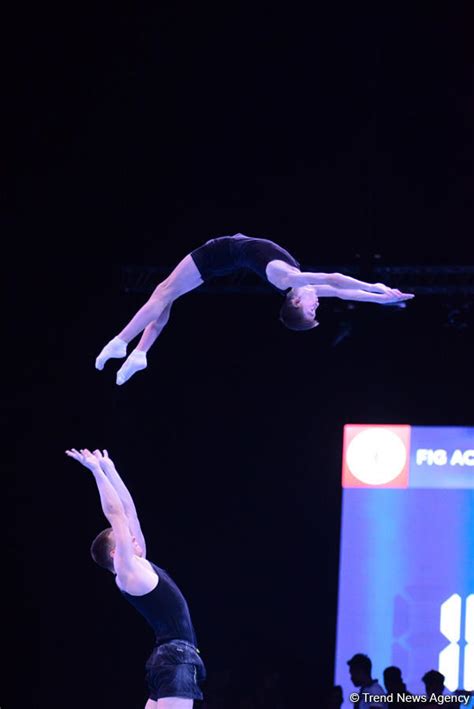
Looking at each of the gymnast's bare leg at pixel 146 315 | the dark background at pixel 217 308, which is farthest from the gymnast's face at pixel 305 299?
the dark background at pixel 217 308

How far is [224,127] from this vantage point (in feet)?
34.1

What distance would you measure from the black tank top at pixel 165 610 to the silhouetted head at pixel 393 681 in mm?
3396

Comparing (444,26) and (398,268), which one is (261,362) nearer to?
(398,268)

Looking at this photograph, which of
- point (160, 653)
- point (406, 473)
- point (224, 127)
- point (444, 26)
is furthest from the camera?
point (406, 473)

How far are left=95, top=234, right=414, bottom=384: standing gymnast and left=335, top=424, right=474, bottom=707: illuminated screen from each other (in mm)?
4339

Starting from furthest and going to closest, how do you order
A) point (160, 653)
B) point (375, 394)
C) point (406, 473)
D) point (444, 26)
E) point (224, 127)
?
1. point (375, 394)
2. point (406, 473)
3. point (224, 127)
4. point (444, 26)
5. point (160, 653)

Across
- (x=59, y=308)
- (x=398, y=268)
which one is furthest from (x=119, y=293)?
(x=398, y=268)

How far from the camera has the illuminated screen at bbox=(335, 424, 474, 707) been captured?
10.8 m

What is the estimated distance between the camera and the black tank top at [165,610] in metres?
6.66

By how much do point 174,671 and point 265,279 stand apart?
8.00ft

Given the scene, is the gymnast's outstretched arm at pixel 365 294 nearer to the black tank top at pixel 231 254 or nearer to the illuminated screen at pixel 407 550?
the black tank top at pixel 231 254

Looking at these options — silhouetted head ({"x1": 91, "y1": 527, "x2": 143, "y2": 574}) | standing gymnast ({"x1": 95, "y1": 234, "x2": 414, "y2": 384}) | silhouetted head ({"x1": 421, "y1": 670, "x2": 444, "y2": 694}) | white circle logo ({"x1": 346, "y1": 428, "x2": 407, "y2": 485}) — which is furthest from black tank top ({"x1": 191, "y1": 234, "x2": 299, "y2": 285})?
white circle logo ({"x1": 346, "y1": 428, "x2": 407, "y2": 485})

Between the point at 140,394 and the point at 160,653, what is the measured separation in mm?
6169

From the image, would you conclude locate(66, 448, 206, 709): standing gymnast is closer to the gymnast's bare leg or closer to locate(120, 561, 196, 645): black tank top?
locate(120, 561, 196, 645): black tank top
